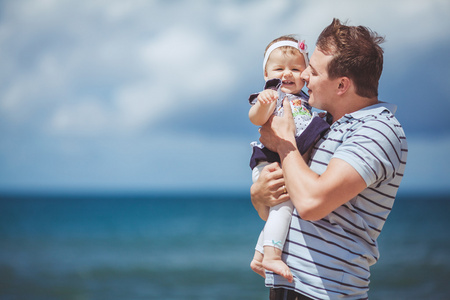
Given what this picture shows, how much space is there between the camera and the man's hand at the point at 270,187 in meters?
2.22

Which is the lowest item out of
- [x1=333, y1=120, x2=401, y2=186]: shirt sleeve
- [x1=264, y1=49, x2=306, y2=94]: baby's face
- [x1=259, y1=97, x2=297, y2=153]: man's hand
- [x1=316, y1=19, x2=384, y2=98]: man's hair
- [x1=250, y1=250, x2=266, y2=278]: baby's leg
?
[x1=250, y1=250, x2=266, y2=278]: baby's leg

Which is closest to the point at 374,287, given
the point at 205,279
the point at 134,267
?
the point at 205,279

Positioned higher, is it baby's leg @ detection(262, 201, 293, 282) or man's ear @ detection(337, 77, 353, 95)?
man's ear @ detection(337, 77, 353, 95)

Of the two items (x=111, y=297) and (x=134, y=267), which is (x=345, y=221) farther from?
(x=134, y=267)

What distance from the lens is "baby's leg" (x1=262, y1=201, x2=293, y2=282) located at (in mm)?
2088

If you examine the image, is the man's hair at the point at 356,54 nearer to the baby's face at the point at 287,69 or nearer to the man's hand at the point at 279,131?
the man's hand at the point at 279,131

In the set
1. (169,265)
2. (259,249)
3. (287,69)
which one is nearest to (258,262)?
(259,249)

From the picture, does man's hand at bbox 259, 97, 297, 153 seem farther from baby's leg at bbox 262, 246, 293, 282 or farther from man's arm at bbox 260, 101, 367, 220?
baby's leg at bbox 262, 246, 293, 282

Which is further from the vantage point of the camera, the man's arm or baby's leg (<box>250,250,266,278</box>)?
baby's leg (<box>250,250,266,278</box>)

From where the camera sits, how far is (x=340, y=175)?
182 cm

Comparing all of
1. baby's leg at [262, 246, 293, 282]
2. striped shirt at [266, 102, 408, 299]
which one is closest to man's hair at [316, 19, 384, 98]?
striped shirt at [266, 102, 408, 299]

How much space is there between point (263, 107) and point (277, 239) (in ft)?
2.16

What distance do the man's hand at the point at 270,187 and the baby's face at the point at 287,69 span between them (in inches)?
20.9

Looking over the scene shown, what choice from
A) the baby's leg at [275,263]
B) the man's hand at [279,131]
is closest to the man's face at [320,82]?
the man's hand at [279,131]
